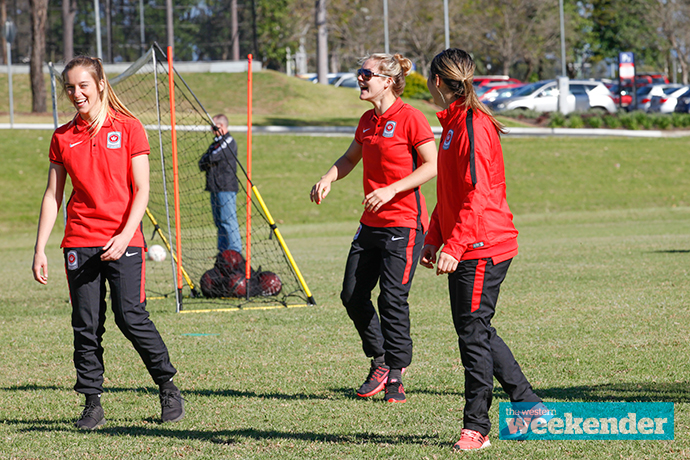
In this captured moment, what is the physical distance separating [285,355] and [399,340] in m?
1.54

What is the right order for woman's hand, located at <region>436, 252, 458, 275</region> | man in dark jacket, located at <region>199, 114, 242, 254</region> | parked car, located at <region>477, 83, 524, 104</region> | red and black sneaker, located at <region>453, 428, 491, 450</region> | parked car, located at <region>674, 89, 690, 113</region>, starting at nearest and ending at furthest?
woman's hand, located at <region>436, 252, 458, 275</region>, red and black sneaker, located at <region>453, 428, 491, 450</region>, man in dark jacket, located at <region>199, 114, 242, 254</region>, parked car, located at <region>674, 89, 690, 113</region>, parked car, located at <region>477, 83, 524, 104</region>

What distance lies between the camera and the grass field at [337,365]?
4.07 m

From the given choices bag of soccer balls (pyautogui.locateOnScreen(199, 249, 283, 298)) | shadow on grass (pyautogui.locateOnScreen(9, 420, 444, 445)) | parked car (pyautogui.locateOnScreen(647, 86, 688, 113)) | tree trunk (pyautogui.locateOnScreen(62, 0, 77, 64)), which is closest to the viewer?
shadow on grass (pyautogui.locateOnScreen(9, 420, 444, 445))

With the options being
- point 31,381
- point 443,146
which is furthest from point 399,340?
point 31,381

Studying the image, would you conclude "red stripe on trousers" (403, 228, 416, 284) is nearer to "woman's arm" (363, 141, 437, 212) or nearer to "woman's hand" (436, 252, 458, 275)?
"woman's arm" (363, 141, 437, 212)

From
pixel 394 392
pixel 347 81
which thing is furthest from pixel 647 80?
pixel 394 392

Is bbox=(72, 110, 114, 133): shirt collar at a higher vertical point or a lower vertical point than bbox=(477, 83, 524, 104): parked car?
lower

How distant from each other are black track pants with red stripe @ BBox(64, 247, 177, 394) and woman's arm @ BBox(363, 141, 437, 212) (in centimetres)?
131

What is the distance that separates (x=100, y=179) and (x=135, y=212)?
262 mm

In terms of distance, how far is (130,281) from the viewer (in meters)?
4.33

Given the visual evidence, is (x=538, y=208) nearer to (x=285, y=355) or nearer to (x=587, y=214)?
(x=587, y=214)

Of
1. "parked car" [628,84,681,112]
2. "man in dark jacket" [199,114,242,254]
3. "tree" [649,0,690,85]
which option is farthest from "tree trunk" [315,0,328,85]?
"man in dark jacket" [199,114,242,254]

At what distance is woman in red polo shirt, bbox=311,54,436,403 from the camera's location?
4.85 m

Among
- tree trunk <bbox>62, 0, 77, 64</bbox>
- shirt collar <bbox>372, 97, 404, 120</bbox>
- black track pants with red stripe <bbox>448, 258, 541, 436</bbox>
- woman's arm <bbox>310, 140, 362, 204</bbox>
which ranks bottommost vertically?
black track pants with red stripe <bbox>448, 258, 541, 436</bbox>
